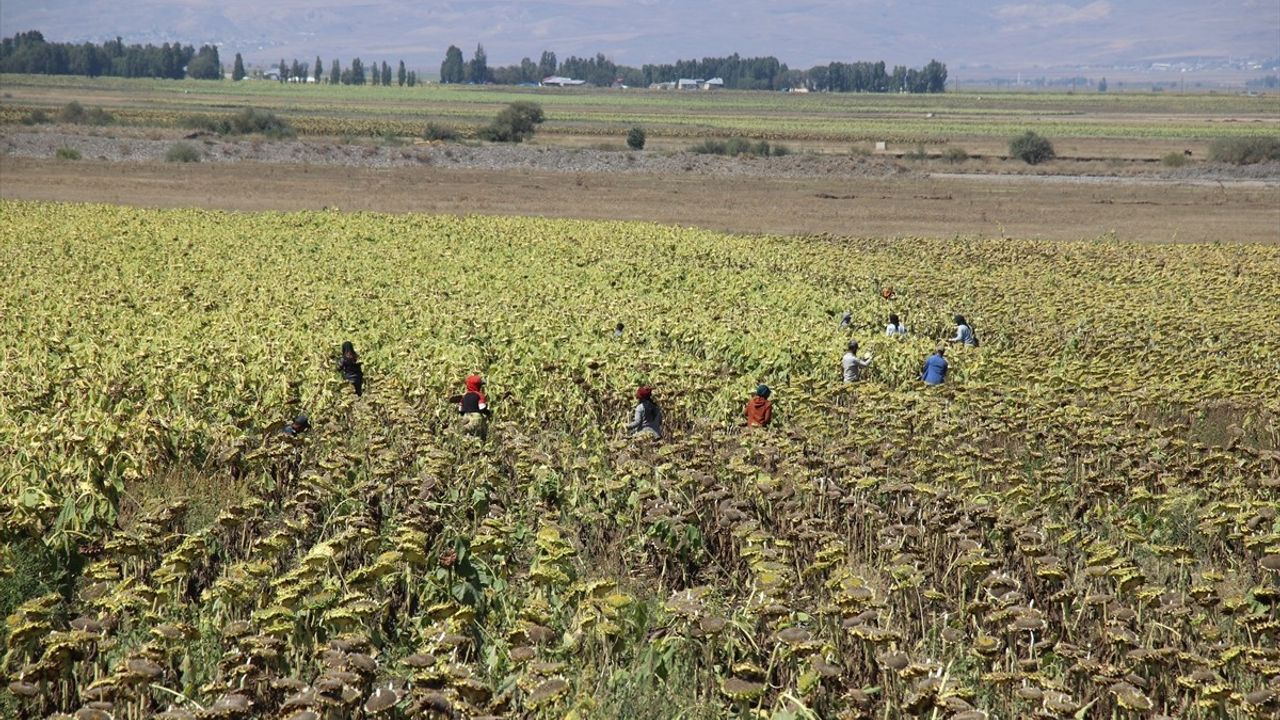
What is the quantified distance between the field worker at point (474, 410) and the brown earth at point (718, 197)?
3161 centimetres

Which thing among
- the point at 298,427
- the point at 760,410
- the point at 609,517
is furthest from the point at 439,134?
the point at 609,517

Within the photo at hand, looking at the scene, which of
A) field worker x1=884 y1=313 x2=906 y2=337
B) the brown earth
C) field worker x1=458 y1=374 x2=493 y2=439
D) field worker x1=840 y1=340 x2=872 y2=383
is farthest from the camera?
the brown earth

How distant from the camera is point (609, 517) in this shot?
10180 mm

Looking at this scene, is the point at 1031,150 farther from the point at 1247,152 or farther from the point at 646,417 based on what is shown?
the point at 646,417

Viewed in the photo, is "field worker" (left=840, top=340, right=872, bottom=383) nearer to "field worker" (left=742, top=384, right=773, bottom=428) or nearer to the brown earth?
"field worker" (left=742, top=384, right=773, bottom=428)

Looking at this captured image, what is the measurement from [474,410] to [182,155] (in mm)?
58573

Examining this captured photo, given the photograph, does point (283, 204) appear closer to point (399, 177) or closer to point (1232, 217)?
point (399, 177)

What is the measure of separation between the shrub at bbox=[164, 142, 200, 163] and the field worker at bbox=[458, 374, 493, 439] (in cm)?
5722

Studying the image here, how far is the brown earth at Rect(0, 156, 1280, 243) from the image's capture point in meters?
47.2

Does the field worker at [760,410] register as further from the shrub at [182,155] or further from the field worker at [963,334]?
the shrub at [182,155]

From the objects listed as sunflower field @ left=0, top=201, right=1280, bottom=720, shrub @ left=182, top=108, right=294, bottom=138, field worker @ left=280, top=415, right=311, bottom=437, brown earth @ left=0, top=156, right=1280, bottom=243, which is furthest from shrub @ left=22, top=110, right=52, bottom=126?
field worker @ left=280, top=415, right=311, bottom=437

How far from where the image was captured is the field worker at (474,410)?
12.8m

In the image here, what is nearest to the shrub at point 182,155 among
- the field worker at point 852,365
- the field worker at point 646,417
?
the field worker at point 852,365

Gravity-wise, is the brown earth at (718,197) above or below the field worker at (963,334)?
above
